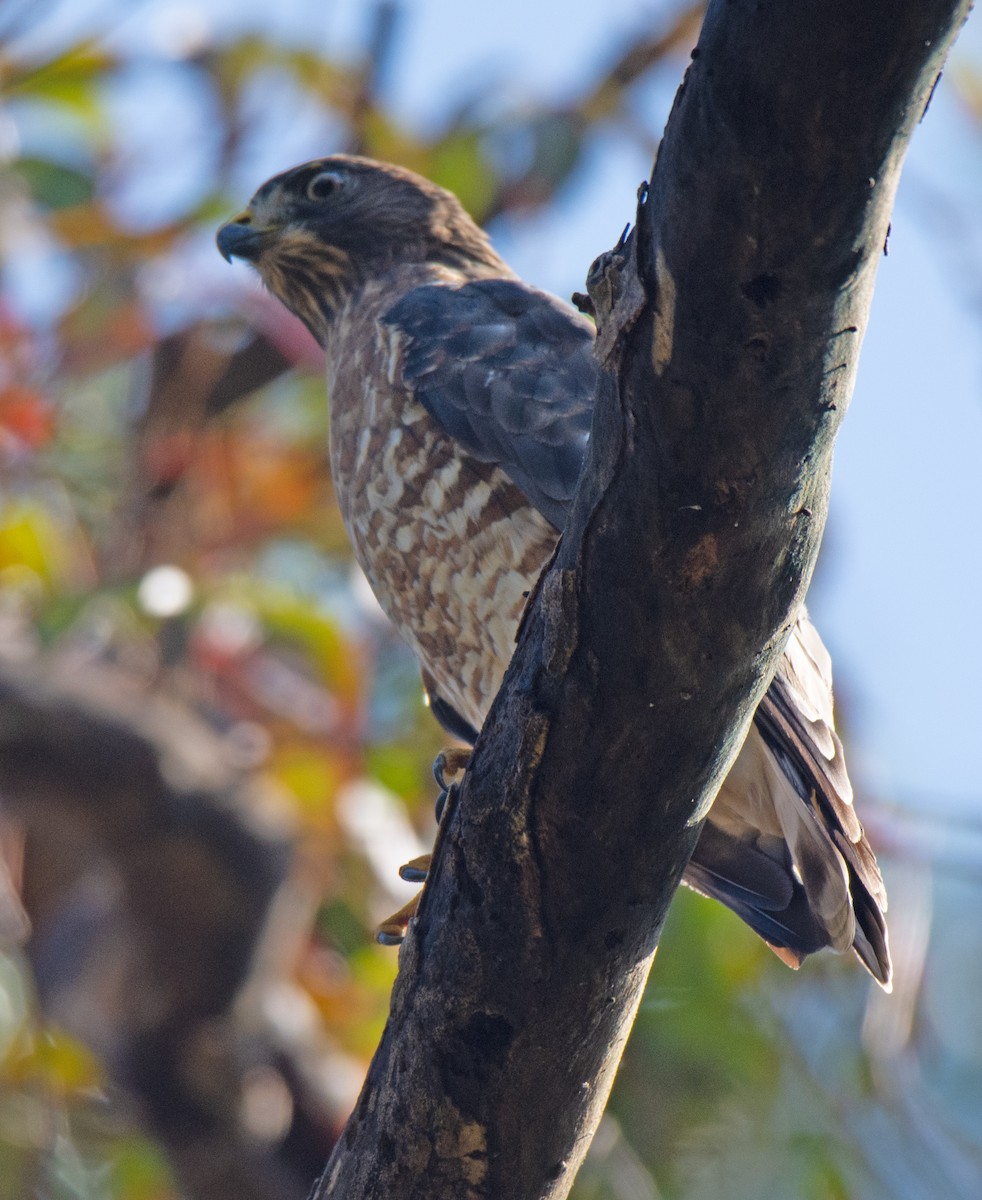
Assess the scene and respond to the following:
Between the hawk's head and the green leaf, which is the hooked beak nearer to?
the hawk's head

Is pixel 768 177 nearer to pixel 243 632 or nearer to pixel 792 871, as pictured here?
pixel 792 871

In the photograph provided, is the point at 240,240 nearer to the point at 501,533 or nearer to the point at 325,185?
the point at 325,185

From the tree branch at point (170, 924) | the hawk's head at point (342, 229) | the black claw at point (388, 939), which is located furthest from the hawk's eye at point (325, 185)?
the black claw at point (388, 939)

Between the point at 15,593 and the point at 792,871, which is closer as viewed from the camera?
the point at 792,871

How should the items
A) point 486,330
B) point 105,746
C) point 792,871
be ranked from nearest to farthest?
point 792,871
point 486,330
point 105,746

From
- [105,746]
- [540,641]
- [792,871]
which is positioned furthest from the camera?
[105,746]

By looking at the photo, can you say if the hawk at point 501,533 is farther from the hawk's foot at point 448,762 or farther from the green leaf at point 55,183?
the green leaf at point 55,183

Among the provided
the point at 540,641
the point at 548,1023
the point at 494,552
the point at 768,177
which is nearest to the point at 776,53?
the point at 768,177

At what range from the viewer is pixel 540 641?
2066 mm

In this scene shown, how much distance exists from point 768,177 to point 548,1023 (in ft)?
3.93

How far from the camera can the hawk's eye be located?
441 cm

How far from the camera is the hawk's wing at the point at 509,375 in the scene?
3.06 meters

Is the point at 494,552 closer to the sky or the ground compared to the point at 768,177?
closer to the sky

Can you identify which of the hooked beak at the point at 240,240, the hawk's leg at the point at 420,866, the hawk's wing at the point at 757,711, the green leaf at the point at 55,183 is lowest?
the hawk's leg at the point at 420,866
